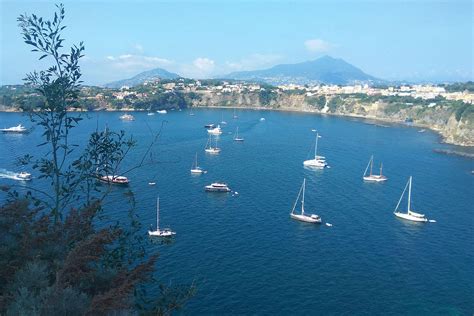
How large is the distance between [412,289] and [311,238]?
4.30 metres

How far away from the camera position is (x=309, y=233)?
16625mm

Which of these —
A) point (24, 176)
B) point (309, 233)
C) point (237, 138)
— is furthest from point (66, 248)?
point (237, 138)

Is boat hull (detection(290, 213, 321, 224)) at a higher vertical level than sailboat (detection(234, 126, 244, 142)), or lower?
lower

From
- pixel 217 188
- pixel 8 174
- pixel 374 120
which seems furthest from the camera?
pixel 374 120

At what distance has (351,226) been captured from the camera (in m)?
17.5

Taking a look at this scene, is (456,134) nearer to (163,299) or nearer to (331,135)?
(331,135)

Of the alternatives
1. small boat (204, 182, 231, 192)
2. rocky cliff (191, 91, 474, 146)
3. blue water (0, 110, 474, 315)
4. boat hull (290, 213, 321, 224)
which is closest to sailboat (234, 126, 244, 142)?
blue water (0, 110, 474, 315)

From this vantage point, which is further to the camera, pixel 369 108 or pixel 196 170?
pixel 369 108

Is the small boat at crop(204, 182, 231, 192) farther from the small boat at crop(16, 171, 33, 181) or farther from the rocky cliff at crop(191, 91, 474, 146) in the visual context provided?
the rocky cliff at crop(191, 91, 474, 146)

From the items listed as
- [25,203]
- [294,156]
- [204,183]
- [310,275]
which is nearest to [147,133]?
[294,156]

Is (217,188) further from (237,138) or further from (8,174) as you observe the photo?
(237,138)

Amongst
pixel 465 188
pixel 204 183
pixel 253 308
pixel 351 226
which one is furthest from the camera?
pixel 465 188

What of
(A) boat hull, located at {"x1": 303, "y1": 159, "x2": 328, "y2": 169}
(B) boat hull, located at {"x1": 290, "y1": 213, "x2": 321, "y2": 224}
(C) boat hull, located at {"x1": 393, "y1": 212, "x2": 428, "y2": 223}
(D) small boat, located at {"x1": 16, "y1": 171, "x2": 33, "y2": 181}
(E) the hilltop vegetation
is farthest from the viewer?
(E) the hilltop vegetation

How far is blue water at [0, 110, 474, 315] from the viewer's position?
11.9 m
